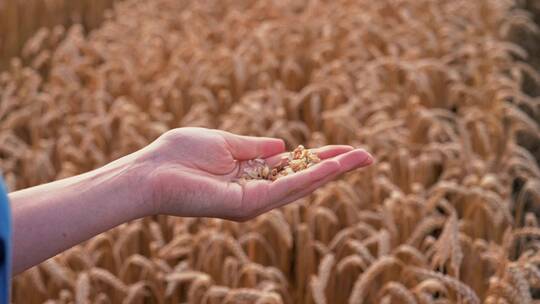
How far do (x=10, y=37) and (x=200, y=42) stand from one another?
116 cm

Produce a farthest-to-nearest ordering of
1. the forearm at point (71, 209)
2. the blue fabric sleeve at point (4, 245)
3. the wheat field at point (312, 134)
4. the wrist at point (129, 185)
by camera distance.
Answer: the wheat field at point (312, 134) < the wrist at point (129, 185) < the forearm at point (71, 209) < the blue fabric sleeve at point (4, 245)

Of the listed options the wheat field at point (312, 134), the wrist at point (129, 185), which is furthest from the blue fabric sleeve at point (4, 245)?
the wheat field at point (312, 134)

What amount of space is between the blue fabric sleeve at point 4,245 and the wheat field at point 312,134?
2.95ft

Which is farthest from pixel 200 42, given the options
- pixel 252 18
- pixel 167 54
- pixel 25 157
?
pixel 25 157

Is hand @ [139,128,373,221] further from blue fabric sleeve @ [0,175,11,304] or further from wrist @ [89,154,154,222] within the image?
blue fabric sleeve @ [0,175,11,304]

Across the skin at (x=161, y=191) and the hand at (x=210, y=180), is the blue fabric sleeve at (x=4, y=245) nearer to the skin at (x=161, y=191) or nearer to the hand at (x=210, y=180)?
the skin at (x=161, y=191)

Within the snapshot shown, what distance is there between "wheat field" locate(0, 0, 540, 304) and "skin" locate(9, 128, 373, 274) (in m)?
0.34

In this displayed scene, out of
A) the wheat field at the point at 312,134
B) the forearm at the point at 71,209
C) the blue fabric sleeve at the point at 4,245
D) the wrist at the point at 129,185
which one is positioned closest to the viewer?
the blue fabric sleeve at the point at 4,245

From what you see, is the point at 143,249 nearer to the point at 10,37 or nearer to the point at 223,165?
the point at 223,165

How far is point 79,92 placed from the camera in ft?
13.6

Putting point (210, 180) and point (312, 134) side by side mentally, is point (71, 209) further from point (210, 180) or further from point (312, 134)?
point (312, 134)

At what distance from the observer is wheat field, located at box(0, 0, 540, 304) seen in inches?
104

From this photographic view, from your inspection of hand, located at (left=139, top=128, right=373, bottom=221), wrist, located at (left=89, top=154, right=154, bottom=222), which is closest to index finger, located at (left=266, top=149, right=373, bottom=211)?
hand, located at (left=139, top=128, right=373, bottom=221)

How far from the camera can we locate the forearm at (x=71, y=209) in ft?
5.46
